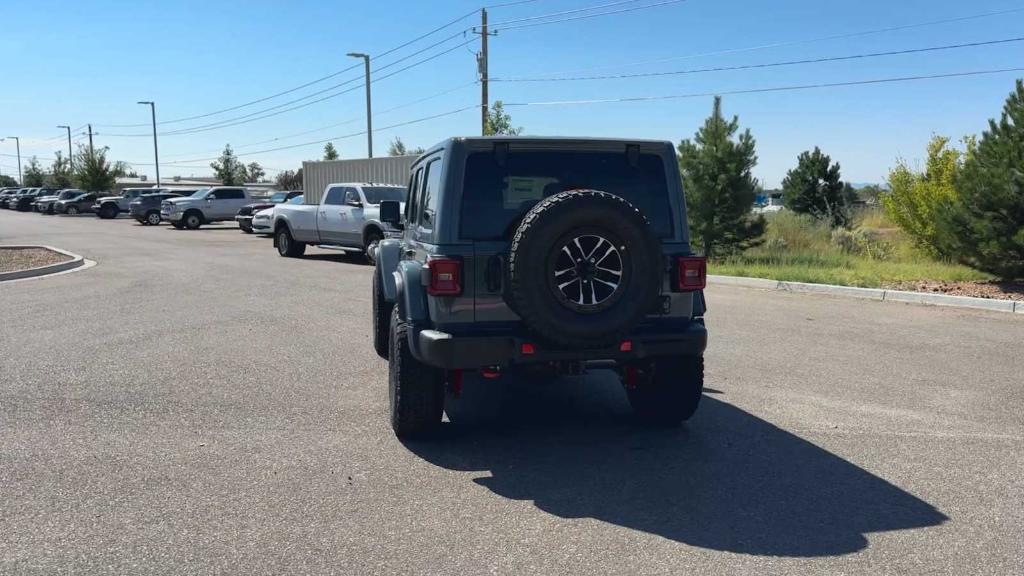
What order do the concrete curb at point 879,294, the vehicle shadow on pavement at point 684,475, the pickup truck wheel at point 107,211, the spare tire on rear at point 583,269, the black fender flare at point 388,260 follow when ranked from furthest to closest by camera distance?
1. the pickup truck wheel at point 107,211
2. the concrete curb at point 879,294
3. the black fender flare at point 388,260
4. the spare tire on rear at point 583,269
5. the vehicle shadow on pavement at point 684,475

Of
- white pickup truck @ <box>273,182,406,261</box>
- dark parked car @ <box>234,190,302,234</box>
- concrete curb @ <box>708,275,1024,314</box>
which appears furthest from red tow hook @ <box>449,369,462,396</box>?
dark parked car @ <box>234,190,302,234</box>

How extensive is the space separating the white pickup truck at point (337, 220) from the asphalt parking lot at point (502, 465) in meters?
8.92

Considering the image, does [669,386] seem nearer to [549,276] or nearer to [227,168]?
[549,276]

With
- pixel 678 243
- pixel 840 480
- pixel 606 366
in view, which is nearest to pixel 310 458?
pixel 606 366

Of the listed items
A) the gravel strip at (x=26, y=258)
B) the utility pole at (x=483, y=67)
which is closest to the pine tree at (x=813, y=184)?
the utility pole at (x=483, y=67)

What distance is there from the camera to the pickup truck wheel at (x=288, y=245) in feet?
66.7

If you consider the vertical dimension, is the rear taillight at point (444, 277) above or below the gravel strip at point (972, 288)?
above

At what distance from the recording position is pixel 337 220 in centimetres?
1898

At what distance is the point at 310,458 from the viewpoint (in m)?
5.14

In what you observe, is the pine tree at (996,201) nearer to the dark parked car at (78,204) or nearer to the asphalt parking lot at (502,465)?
the asphalt parking lot at (502,465)

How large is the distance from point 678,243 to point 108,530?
3.59m

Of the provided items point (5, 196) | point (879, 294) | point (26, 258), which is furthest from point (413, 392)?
point (5, 196)

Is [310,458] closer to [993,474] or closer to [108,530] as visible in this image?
[108,530]

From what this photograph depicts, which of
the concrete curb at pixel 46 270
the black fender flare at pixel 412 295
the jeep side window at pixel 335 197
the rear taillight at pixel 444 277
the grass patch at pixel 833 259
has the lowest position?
the concrete curb at pixel 46 270
